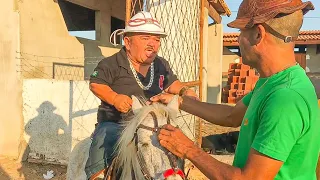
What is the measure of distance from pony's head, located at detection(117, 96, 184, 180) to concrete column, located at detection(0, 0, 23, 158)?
4.66 m

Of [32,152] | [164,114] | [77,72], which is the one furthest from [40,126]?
[164,114]

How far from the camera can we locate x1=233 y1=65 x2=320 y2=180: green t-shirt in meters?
1.28

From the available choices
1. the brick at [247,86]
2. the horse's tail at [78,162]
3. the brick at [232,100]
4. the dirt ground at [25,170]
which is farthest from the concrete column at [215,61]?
the horse's tail at [78,162]

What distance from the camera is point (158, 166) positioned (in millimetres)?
1803

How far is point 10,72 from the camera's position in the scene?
20.6 feet

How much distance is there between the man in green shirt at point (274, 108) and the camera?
1.29m

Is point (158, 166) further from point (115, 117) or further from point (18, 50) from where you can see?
point (18, 50)

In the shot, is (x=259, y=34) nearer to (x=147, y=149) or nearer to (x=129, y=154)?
(x=147, y=149)

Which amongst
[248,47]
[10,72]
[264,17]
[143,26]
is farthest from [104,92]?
[10,72]

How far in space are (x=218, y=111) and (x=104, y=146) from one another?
908 millimetres

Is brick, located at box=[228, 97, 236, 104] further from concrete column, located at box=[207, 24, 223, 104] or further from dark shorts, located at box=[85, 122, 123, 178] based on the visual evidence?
dark shorts, located at box=[85, 122, 123, 178]

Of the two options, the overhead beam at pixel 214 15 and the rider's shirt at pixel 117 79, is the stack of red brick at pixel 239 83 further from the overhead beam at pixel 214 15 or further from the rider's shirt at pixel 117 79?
the rider's shirt at pixel 117 79

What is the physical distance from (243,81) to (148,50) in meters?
9.19

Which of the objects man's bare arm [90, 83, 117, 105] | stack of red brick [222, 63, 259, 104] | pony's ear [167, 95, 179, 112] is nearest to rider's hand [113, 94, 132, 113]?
man's bare arm [90, 83, 117, 105]
